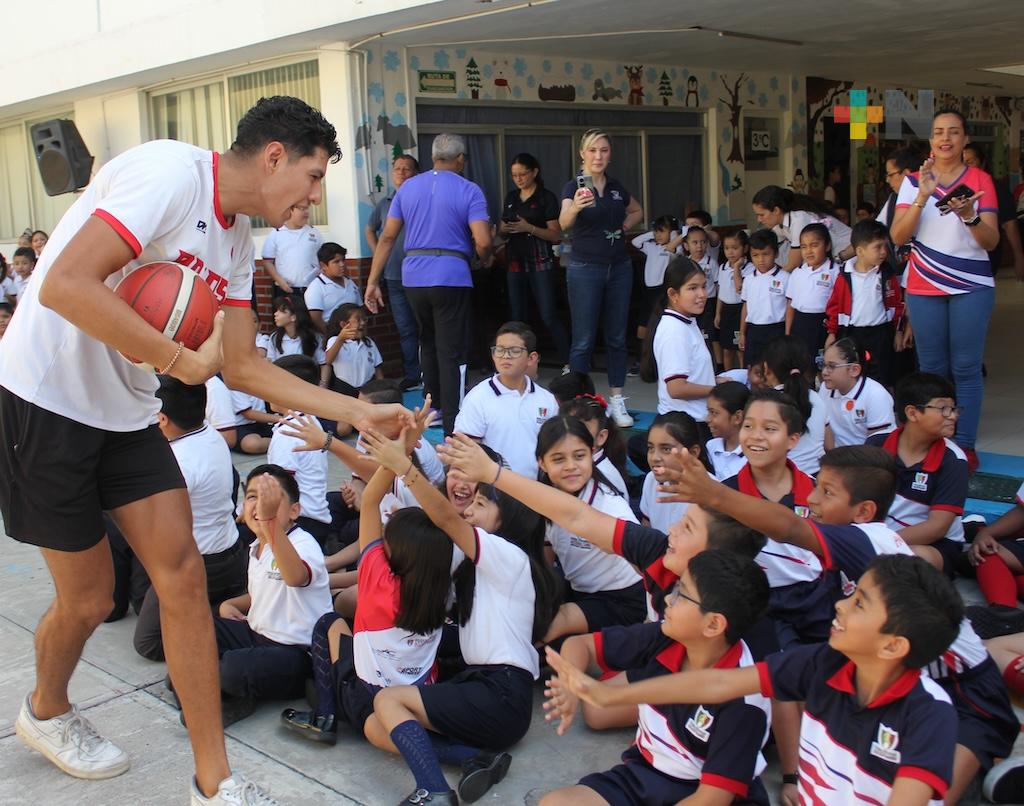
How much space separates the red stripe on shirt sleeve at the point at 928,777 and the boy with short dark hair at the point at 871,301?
13.7 ft

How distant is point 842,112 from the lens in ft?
42.7

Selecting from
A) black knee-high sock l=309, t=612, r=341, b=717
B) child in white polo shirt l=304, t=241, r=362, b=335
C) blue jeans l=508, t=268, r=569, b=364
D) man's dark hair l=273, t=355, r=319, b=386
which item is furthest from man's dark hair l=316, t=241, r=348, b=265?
black knee-high sock l=309, t=612, r=341, b=717

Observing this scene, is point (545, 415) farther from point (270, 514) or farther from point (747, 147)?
point (747, 147)

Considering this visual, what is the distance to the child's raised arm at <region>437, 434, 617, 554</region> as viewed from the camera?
301 centimetres

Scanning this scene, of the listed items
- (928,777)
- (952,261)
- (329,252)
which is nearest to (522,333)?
(952,261)

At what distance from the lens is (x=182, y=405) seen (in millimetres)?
4223

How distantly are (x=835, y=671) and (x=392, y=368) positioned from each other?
284 inches

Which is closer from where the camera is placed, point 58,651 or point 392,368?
point 58,651

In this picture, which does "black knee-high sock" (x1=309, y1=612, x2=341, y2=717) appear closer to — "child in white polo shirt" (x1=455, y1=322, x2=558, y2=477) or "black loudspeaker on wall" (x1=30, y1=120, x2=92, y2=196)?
"child in white polo shirt" (x1=455, y1=322, x2=558, y2=477)

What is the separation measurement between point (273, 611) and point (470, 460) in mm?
1138

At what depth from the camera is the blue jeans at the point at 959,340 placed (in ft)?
17.4

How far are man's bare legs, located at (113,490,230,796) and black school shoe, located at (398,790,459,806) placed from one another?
0.47m

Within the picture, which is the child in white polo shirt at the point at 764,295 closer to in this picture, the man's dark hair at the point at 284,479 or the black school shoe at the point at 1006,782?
the man's dark hair at the point at 284,479

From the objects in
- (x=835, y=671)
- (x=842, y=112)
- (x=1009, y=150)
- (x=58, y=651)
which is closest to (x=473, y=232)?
(x=58, y=651)
